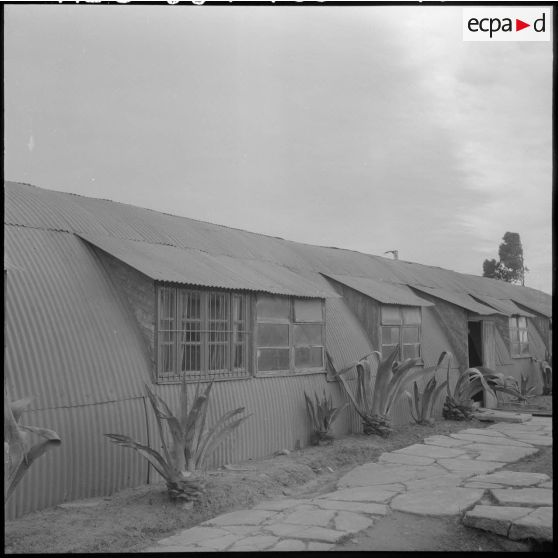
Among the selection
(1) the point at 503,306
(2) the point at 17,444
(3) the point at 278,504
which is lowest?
(3) the point at 278,504

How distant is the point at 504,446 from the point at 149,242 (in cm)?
628

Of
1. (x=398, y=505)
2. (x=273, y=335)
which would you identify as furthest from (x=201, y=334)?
(x=398, y=505)

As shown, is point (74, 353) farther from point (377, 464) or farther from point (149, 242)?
point (377, 464)

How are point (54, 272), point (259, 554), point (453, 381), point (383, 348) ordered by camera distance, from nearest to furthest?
point (259, 554) < point (54, 272) < point (383, 348) < point (453, 381)

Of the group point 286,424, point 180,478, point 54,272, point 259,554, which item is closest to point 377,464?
point 286,424

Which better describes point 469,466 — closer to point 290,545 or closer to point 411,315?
point 290,545

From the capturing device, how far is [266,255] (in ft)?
45.0

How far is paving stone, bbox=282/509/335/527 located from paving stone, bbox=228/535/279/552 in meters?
0.51

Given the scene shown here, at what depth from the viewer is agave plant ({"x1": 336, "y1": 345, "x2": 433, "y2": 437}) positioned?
1162 cm

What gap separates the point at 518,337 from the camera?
Result: 2016cm

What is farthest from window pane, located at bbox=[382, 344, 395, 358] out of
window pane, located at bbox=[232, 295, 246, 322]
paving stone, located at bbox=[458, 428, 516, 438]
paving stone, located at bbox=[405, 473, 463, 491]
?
paving stone, located at bbox=[405, 473, 463, 491]

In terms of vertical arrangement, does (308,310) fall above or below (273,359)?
above

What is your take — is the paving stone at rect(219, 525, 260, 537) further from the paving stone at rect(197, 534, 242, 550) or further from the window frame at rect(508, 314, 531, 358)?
the window frame at rect(508, 314, 531, 358)

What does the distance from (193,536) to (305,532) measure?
38.8 inches
